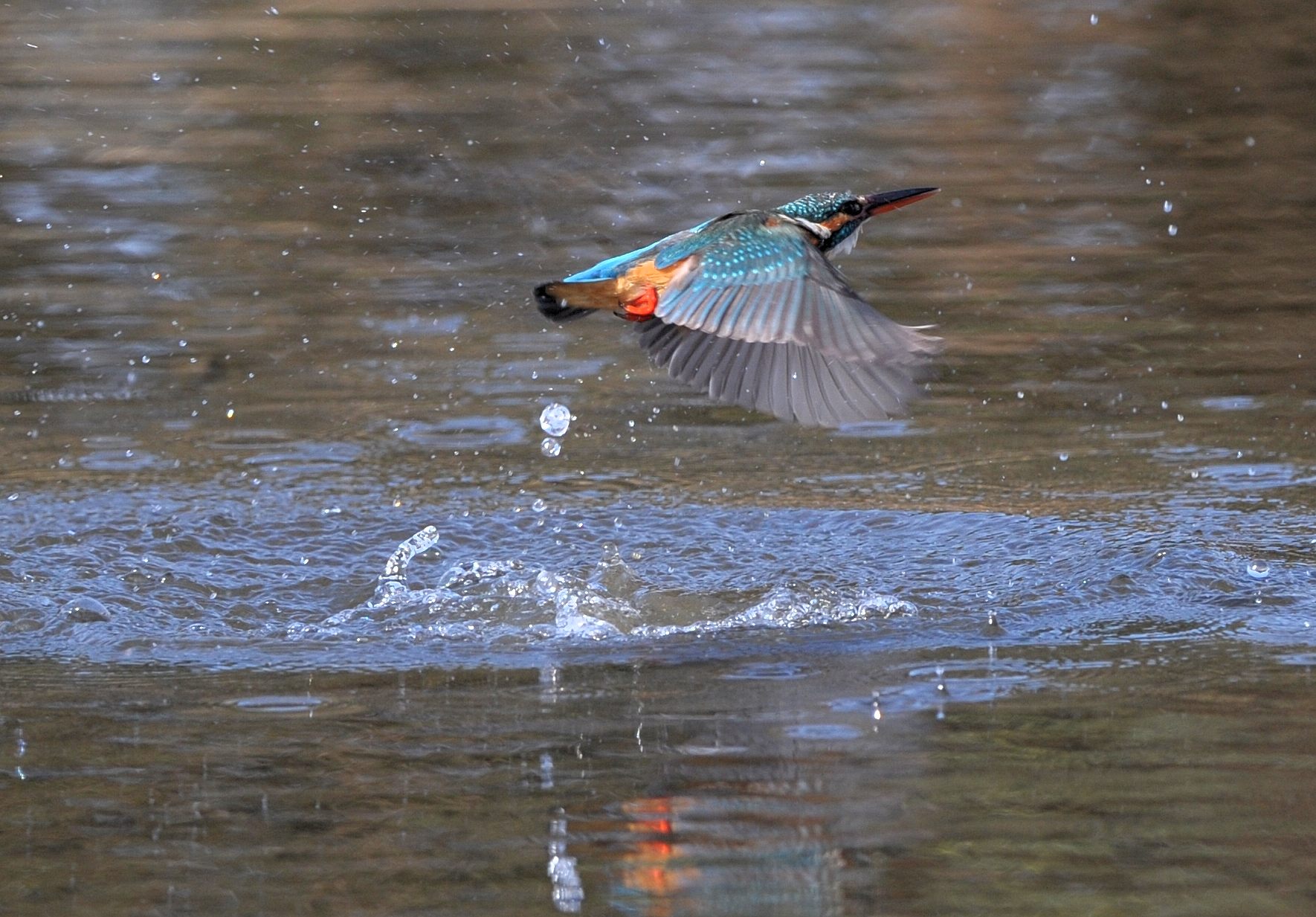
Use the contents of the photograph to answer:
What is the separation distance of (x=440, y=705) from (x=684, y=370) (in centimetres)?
110

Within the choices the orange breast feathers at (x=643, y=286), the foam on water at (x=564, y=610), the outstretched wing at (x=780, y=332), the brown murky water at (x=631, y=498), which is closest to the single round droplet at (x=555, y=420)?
the brown murky water at (x=631, y=498)

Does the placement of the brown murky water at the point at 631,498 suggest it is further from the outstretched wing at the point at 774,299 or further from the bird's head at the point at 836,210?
the bird's head at the point at 836,210

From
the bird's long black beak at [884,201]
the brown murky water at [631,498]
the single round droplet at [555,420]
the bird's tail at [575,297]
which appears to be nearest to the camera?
the brown murky water at [631,498]

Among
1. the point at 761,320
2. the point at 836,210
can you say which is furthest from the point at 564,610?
the point at 836,210

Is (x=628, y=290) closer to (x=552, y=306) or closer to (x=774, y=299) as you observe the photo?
(x=552, y=306)

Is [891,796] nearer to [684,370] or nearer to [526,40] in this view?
[684,370]

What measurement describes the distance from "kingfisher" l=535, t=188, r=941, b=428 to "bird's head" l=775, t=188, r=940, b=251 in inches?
1.4

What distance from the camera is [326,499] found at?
5.51 metres

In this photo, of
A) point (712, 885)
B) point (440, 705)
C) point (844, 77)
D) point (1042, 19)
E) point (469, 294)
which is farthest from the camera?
point (1042, 19)

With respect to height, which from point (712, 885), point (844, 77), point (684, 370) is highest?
point (844, 77)

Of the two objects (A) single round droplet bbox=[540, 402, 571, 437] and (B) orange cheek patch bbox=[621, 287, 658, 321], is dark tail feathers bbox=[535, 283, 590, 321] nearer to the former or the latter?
(B) orange cheek patch bbox=[621, 287, 658, 321]

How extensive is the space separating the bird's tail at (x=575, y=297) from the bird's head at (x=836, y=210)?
585mm

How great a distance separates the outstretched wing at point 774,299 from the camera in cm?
399

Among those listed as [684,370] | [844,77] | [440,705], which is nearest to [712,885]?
[440,705]
